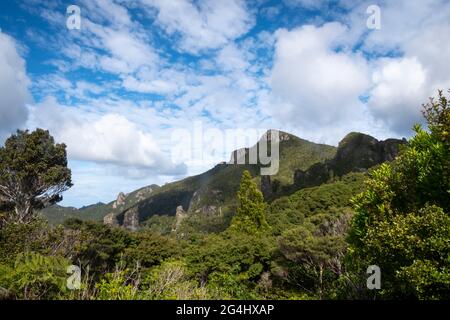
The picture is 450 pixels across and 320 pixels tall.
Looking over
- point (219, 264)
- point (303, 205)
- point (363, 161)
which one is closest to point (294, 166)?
point (363, 161)

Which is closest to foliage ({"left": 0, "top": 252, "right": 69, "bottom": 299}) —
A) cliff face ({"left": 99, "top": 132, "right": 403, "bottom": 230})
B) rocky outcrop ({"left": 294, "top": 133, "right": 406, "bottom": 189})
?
cliff face ({"left": 99, "top": 132, "right": 403, "bottom": 230})

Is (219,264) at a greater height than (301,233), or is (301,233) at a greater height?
(301,233)

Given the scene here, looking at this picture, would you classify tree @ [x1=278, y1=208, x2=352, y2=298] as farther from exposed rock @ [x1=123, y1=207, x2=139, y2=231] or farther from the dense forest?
exposed rock @ [x1=123, y1=207, x2=139, y2=231]

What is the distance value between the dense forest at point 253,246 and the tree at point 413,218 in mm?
26

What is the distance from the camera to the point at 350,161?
98.8 metres

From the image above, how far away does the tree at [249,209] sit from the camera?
38094 mm

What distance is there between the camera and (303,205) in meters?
61.4

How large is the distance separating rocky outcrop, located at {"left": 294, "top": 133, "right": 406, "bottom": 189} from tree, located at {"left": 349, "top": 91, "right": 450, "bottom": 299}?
3377 inches

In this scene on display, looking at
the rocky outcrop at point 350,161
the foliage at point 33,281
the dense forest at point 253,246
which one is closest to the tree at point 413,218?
the dense forest at point 253,246

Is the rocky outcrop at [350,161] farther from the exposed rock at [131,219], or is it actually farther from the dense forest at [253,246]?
the exposed rock at [131,219]

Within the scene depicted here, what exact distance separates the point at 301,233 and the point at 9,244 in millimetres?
18764

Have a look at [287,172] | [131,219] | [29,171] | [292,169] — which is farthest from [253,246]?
[131,219]

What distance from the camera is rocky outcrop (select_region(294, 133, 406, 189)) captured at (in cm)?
9131
